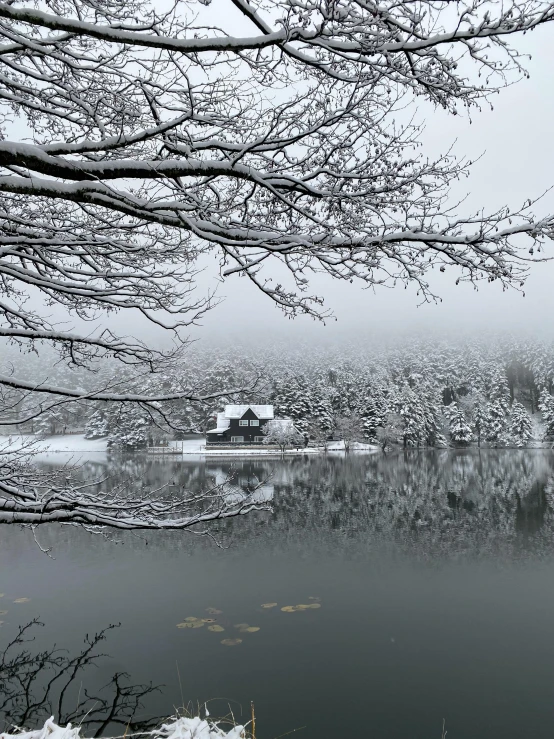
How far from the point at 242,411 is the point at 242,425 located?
176 cm

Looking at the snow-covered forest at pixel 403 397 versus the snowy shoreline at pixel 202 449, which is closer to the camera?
the snowy shoreline at pixel 202 449

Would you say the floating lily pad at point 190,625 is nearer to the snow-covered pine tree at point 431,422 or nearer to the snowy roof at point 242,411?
the snowy roof at point 242,411

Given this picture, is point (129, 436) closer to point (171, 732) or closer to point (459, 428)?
point (459, 428)

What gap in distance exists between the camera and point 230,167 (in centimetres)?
329

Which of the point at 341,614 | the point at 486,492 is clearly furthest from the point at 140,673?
the point at 486,492

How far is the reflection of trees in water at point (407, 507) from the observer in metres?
18.3

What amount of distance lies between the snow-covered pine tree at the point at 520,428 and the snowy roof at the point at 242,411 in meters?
33.9

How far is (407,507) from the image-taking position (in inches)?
940

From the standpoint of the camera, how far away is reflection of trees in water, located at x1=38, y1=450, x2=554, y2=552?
1828cm

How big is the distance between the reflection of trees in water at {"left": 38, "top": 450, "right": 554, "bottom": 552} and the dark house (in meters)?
25.3

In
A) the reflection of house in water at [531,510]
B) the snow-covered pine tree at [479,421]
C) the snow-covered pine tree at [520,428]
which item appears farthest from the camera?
the snow-covered pine tree at [479,421]

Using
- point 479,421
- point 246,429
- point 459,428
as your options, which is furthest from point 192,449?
point 479,421

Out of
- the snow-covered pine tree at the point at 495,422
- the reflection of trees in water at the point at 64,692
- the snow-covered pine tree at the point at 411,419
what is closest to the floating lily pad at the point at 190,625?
the reflection of trees in water at the point at 64,692

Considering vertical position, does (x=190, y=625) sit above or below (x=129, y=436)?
below
